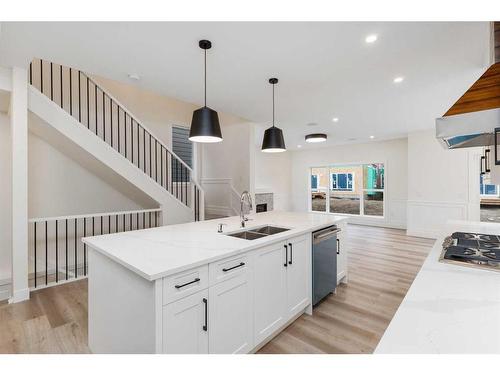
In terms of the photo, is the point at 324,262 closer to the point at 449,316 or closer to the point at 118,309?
the point at 449,316

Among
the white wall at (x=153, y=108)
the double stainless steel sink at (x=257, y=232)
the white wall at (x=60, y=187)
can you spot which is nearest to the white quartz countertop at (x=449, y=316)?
the double stainless steel sink at (x=257, y=232)

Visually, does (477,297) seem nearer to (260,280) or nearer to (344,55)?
(260,280)

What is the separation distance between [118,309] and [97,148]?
2518 millimetres

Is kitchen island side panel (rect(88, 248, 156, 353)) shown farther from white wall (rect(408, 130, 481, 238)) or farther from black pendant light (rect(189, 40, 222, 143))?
white wall (rect(408, 130, 481, 238))

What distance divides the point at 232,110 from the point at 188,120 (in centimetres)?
206

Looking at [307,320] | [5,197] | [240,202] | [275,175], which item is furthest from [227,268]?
[275,175]

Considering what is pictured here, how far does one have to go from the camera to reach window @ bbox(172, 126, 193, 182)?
18.8 ft

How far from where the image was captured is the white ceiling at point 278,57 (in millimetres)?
1992

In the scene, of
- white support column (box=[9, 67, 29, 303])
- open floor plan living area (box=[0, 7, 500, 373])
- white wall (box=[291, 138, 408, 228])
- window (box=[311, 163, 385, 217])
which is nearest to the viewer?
open floor plan living area (box=[0, 7, 500, 373])

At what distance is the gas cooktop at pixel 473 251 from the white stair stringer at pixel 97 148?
145 inches

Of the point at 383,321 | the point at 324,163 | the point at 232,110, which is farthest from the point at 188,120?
the point at 383,321

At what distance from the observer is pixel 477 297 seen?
1019 millimetres

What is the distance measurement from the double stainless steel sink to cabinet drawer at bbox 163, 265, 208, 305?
87cm

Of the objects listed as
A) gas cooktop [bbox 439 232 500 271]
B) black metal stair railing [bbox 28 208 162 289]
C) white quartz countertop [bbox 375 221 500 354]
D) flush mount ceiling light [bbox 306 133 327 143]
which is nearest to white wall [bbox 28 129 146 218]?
black metal stair railing [bbox 28 208 162 289]
